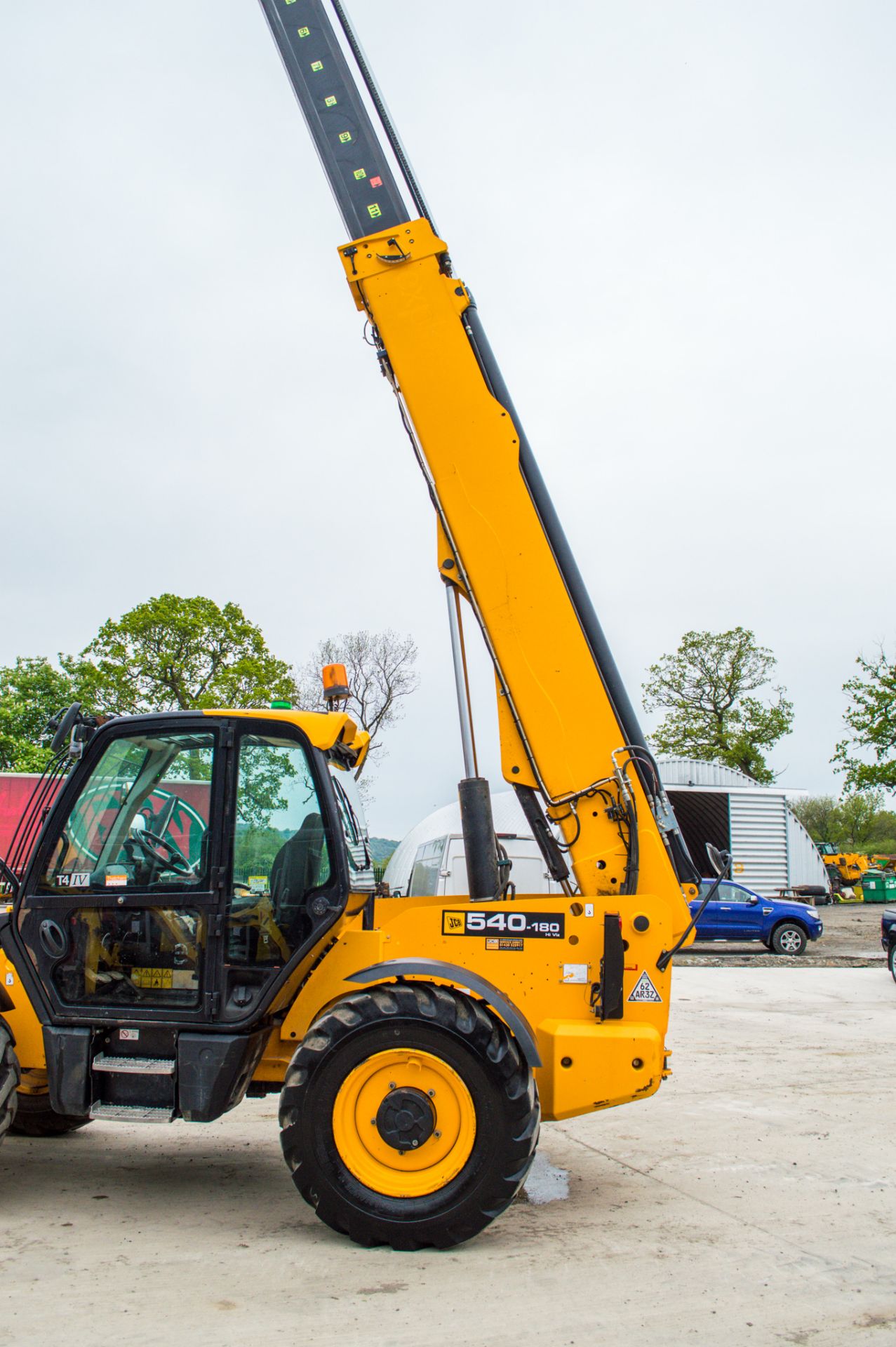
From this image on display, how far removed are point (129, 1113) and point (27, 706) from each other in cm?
3295

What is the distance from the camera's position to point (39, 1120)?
19.6 feet

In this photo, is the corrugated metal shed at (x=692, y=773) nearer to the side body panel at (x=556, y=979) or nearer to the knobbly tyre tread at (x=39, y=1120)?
the knobbly tyre tread at (x=39, y=1120)

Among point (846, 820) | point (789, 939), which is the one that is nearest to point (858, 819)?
point (846, 820)

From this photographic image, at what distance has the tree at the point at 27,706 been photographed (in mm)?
30156

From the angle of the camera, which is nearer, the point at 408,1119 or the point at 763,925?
the point at 408,1119

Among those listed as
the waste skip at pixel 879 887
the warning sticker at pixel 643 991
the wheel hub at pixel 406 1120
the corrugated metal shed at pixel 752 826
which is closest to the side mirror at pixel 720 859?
the warning sticker at pixel 643 991

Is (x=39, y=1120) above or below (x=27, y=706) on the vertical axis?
below

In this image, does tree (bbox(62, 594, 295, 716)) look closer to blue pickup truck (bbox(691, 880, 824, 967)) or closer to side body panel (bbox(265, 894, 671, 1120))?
blue pickup truck (bbox(691, 880, 824, 967))

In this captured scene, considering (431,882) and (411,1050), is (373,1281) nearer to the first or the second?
(411,1050)

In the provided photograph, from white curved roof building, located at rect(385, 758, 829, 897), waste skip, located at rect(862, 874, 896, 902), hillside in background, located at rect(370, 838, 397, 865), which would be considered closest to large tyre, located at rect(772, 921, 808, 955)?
white curved roof building, located at rect(385, 758, 829, 897)

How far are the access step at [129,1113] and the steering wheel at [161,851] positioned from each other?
3.37 feet

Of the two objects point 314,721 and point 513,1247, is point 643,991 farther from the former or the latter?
point 314,721

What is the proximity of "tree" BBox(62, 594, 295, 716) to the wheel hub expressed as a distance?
24.2 metres

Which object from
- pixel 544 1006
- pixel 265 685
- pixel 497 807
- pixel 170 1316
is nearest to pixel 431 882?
pixel 497 807
